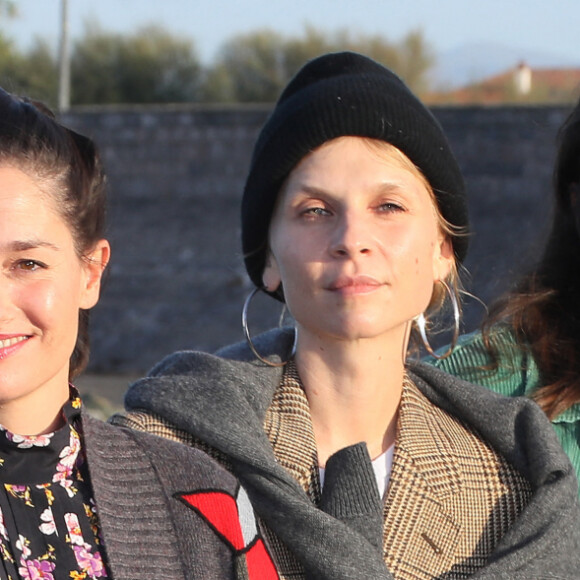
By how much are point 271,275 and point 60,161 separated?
652 mm

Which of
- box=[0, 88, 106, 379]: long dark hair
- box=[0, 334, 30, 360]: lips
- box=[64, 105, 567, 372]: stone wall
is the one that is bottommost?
box=[64, 105, 567, 372]: stone wall

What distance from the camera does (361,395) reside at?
247 centimetres

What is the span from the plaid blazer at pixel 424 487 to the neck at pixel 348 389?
0.03 meters

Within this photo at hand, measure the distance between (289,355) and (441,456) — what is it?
15.3 inches

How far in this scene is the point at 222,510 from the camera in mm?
2064

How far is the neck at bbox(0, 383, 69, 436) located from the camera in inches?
76.9

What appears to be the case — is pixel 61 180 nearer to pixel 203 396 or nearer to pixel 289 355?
pixel 203 396

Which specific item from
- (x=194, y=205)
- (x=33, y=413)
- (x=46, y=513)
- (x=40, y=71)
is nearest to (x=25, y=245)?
(x=33, y=413)

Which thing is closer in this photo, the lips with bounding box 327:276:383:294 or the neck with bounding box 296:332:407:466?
the lips with bounding box 327:276:383:294

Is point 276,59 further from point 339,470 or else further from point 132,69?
point 339,470

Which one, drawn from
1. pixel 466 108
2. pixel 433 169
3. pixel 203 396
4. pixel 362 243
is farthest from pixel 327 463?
pixel 466 108

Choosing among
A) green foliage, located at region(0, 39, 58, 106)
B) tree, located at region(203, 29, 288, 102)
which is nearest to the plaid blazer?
green foliage, located at region(0, 39, 58, 106)

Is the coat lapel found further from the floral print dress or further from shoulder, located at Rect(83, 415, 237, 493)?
the floral print dress

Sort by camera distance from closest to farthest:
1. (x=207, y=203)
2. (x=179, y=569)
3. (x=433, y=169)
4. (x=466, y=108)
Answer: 1. (x=179, y=569)
2. (x=433, y=169)
3. (x=466, y=108)
4. (x=207, y=203)
